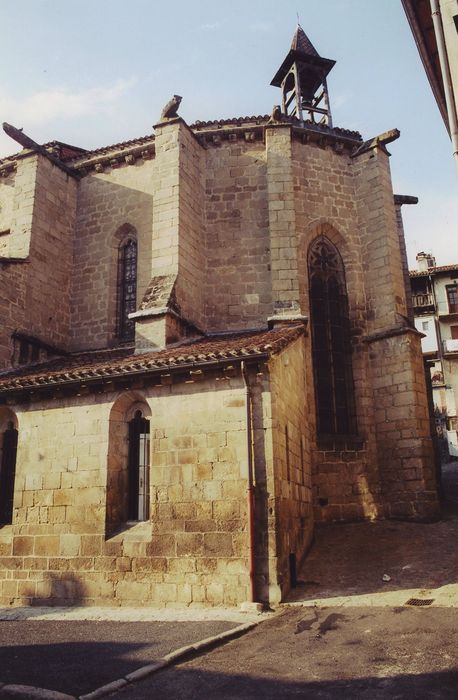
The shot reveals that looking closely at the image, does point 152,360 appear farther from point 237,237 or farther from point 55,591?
point 237,237

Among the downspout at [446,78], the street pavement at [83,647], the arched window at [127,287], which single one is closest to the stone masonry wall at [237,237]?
the arched window at [127,287]

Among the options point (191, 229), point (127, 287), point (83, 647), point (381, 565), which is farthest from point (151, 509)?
point (127, 287)

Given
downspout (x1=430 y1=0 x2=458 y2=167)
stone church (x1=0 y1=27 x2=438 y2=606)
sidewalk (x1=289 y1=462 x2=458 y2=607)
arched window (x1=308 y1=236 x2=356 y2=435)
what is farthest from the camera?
arched window (x1=308 y1=236 x2=356 y2=435)

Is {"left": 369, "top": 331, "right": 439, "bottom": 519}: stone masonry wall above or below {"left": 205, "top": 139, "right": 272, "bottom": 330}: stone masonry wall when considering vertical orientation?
below

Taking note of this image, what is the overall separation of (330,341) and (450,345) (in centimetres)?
2488

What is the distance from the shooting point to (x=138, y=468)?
9.98 meters

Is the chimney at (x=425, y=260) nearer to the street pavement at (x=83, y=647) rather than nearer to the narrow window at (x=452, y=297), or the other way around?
the narrow window at (x=452, y=297)

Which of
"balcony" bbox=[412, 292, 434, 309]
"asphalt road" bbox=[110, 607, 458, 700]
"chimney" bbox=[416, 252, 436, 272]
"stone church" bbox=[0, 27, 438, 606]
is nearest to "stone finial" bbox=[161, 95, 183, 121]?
"stone church" bbox=[0, 27, 438, 606]

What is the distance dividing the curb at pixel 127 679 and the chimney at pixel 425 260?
3655 cm

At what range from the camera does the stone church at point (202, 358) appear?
8703 mm

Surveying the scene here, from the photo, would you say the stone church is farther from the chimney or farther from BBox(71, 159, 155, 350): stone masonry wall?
the chimney

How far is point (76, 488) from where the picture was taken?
9.66 m

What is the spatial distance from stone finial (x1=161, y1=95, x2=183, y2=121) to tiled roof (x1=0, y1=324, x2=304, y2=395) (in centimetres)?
585

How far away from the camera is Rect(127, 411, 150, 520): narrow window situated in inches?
383
